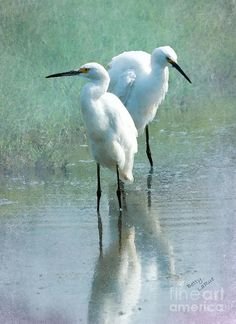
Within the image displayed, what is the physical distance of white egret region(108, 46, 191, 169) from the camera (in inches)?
378

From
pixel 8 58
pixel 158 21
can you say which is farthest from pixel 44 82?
pixel 158 21

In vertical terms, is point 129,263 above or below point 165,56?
below

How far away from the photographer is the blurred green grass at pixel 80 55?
400 inches

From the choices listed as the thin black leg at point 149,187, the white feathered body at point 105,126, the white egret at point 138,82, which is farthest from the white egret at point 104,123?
the white egret at point 138,82

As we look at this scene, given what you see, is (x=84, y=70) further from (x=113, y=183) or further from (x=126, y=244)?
(x=126, y=244)

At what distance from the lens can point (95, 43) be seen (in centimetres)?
1233

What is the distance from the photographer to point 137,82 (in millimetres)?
9680

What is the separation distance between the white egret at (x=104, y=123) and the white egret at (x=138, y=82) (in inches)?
48.2

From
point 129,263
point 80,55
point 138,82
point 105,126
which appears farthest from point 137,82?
point 129,263

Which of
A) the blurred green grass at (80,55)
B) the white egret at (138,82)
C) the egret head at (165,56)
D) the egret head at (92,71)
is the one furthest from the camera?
the blurred green grass at (80,55)

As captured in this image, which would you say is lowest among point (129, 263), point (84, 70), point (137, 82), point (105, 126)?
point (137, 82)

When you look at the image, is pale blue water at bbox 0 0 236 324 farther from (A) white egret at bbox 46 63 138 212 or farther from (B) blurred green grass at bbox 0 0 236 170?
(A) white egret at bbox 46 63 138 212

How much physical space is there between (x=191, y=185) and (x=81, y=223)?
1.29 metres

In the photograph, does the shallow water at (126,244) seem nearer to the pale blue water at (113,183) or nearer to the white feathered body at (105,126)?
the pale blue water at (113,183)
